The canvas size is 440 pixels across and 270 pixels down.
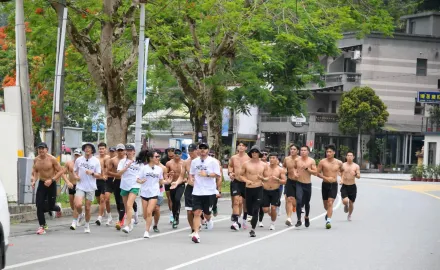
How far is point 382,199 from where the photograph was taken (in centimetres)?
3556

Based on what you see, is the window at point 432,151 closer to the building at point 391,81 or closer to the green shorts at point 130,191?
the building at point 391,81

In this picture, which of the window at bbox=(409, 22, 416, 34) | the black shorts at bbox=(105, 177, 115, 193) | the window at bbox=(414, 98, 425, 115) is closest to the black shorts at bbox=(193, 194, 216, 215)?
the black shorts at bbox=(105, 177, 115, 193)

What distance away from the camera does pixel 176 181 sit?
20.6 meters

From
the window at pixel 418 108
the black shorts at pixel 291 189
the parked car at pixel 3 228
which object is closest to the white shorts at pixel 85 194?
the black shorts at pixel 291 189

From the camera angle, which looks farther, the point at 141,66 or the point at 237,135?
the point at 237,135

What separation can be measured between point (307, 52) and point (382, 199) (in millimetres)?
8736

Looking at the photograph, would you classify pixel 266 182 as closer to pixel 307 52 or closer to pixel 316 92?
pixel 307 52

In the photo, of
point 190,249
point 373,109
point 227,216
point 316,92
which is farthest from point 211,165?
point 316,92

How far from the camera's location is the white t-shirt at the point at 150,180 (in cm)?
1852

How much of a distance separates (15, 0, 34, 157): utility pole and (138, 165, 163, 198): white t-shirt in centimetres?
603

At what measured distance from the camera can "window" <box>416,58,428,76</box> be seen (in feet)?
245

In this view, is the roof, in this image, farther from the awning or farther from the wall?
the wall

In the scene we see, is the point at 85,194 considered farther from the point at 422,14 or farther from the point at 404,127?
the point at 422,14

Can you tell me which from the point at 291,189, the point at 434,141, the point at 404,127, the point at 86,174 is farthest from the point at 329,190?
the point at 404,127
